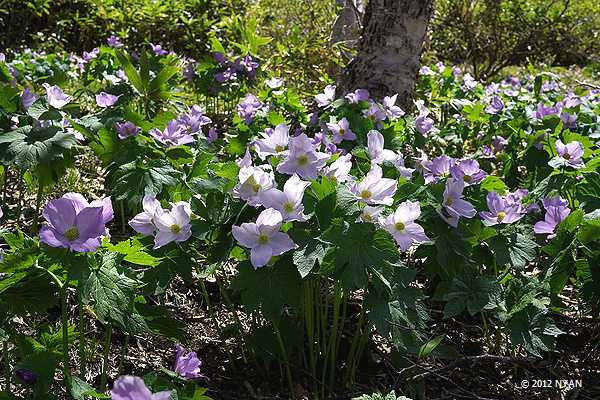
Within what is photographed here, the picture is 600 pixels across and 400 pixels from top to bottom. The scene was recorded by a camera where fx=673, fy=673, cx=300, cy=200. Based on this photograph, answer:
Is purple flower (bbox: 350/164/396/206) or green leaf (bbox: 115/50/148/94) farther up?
purple flower (bbox: 350/164/396/206)

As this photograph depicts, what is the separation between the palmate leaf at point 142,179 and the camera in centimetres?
218

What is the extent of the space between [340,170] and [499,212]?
0.52m

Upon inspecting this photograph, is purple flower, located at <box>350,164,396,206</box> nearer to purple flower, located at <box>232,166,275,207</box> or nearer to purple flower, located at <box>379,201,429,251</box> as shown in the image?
purple flower, located at <box>379,201,429,251</box>

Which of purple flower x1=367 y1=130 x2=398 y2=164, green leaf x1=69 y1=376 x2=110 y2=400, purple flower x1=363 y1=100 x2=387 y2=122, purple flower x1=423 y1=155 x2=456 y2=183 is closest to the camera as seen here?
green leaf x1=69 y1=376 x2=110 y2=400

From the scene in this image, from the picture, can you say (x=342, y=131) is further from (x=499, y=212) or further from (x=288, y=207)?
(x=288, y=207)

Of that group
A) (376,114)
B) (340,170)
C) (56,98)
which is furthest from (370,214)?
(56,98)

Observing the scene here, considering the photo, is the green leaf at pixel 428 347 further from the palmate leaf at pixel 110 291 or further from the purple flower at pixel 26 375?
the purple flower at pixel 26 375

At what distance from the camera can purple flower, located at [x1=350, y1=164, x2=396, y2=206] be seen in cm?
165

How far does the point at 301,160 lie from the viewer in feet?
5.59

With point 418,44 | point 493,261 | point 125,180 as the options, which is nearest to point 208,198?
point 125,180

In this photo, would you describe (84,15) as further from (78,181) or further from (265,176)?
(265,176)

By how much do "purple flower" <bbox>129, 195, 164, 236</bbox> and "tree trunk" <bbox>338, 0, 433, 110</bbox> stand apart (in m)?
2.40

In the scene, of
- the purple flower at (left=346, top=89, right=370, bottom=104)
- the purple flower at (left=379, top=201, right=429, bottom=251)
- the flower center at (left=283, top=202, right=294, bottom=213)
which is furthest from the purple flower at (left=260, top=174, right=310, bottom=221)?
the purple flower at (left=346, top=89, right=370, bottom=104)

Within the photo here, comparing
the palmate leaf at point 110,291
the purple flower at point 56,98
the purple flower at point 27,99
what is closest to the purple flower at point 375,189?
the palmate leaf at point 110,291
